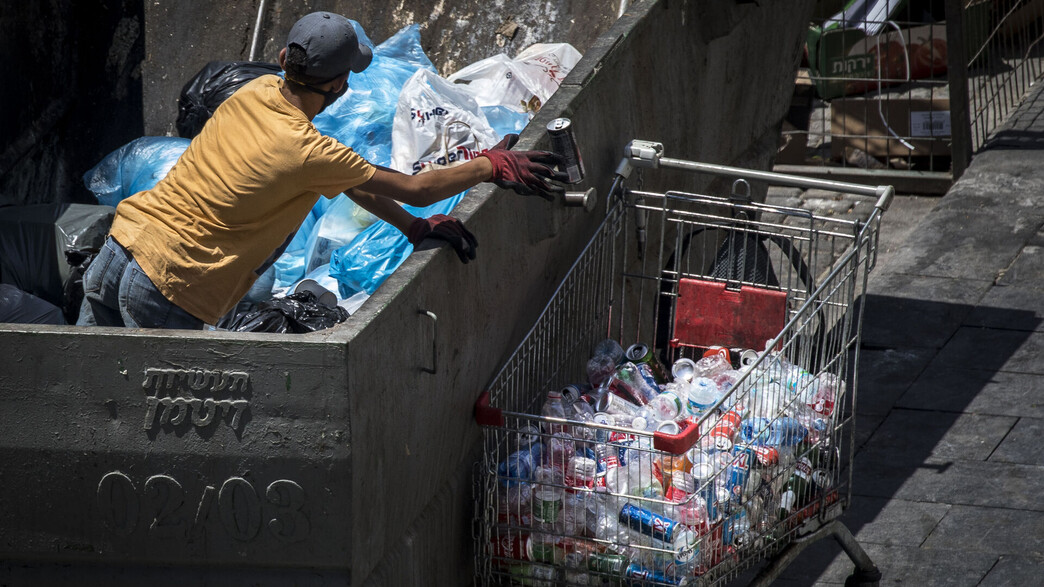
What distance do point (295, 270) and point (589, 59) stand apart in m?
1.55

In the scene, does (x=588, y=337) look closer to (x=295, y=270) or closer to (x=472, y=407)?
(x=472, y=407)

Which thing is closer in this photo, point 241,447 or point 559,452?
point 241,447

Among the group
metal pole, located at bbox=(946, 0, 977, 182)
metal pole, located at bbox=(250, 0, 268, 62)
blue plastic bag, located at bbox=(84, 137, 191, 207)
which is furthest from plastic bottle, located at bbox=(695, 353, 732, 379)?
metal pole, located at bbox=(946, 0, 977, 182)

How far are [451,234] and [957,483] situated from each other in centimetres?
245

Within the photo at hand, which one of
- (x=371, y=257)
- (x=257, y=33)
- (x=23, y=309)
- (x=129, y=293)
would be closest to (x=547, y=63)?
(x=371, y=257)

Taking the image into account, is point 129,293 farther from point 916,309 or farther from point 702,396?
point 916,309

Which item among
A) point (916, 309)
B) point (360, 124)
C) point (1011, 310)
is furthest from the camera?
point (916, 309)

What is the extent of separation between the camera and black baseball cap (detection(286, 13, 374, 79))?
10.1ft

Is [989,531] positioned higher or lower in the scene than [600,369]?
lower

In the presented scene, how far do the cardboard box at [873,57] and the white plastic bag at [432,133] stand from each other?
3.86 metres

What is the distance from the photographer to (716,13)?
4.86 metres

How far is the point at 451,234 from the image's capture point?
304 centimetres

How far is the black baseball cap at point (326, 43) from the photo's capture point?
3.08 m

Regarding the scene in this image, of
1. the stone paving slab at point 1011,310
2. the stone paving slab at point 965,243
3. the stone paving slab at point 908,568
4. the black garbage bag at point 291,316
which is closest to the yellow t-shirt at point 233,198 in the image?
the black garbage bag at point 291,316
